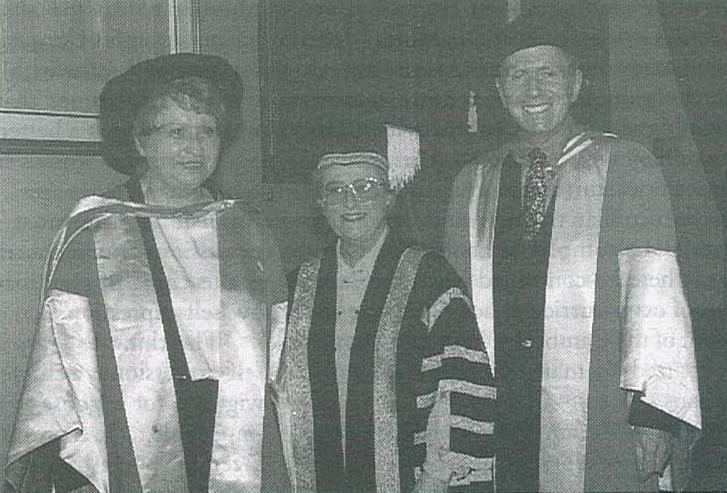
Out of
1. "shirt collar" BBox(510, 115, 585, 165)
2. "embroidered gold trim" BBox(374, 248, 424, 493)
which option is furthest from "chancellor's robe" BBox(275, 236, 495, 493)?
"shirt collar" BBox(510, 115, 585, 165)

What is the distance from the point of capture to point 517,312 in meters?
1.34

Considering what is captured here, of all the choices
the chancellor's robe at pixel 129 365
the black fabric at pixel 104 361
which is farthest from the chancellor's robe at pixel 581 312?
the black fabric at pixel 104 361

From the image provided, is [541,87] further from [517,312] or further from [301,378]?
[301,378]

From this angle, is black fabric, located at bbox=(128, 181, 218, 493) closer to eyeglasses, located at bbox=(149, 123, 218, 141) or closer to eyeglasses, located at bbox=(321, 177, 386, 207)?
eyeglasses, located at bbox=(149, 123, 218, 141)

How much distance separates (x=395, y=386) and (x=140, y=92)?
1.64 feet

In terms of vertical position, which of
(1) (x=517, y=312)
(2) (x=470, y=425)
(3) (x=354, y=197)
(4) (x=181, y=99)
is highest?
(4) (x=181, y=99)

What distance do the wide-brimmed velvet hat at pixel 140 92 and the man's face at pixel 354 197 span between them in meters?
0.17

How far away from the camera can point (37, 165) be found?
4.23 ft

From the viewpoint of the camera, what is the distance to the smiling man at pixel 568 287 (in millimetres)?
1301

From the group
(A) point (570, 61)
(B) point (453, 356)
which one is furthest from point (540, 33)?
(B) point (453, 356)

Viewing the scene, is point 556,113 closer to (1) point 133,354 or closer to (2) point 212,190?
(2) point 212,190

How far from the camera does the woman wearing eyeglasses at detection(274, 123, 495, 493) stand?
1.26 m

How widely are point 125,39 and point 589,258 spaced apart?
69 centimetres

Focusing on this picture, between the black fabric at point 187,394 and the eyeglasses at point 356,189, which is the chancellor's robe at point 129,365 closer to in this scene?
the black fabric at point 187,394
